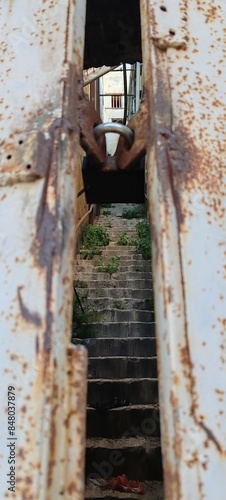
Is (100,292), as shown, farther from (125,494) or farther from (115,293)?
(125,494)

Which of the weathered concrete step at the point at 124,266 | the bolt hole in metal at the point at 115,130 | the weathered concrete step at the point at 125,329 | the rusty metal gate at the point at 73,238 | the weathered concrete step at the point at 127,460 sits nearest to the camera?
the rusty metal gate at the point at 73,238

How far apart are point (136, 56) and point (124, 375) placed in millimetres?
2670

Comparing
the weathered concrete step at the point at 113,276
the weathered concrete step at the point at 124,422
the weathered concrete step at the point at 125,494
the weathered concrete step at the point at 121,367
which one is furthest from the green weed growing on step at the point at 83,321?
the weathered concrete step at the point at 125,494

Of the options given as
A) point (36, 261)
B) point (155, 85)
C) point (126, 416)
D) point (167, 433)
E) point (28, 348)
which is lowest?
point (126, 416)

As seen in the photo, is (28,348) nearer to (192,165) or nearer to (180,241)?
(180,241)

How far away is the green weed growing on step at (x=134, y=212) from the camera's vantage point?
1068 centimetres

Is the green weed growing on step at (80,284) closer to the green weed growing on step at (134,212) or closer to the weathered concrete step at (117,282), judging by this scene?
the weathered concrete step at (117,282)

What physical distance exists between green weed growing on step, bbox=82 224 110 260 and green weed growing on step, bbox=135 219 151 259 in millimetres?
636

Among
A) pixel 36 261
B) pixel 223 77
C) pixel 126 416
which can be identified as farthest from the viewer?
pixel 126 416

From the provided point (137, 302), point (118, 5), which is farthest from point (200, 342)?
point (137, 302)

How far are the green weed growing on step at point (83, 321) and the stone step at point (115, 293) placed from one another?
0.31m

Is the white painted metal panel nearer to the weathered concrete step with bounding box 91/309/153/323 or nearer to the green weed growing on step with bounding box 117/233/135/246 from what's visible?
the weathered concrete step with bounding box 91/309/153/323

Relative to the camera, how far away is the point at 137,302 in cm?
550

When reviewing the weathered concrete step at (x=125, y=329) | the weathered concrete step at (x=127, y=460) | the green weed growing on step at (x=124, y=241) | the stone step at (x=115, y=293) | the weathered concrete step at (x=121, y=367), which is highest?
the green weed growing on step at (x=124, y=241)
